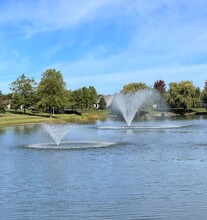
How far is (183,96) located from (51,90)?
40586 millimetres

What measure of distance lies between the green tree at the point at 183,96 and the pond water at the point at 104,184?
89561 mm

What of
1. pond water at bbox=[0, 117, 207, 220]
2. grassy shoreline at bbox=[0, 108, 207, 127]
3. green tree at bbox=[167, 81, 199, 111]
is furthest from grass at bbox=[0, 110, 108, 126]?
pond water at bbox=[0, 117, 207, 220]

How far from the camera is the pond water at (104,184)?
13227 mm

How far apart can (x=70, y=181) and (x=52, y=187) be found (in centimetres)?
124

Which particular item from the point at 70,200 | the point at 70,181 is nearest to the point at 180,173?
the point at 70,181

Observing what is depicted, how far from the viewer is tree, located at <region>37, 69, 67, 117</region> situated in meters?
90.4

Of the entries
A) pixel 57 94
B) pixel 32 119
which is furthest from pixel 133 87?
pixel 32 119

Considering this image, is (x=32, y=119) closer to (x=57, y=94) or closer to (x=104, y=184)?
(x=57, y=94)

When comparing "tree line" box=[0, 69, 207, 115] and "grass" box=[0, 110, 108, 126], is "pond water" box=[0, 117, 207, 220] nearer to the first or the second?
"grass" box=[0, 110, 108, 126]

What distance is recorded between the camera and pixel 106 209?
44.0 ft

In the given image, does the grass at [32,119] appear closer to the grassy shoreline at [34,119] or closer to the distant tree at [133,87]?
the grassy shoreline at [34,119]

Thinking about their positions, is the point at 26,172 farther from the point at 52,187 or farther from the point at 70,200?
the point at 70,200

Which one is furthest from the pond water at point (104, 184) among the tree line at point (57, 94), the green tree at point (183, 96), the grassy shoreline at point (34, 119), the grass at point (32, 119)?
the green tree at point (183, 96)

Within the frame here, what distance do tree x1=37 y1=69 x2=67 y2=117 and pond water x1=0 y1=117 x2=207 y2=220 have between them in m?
62.8
